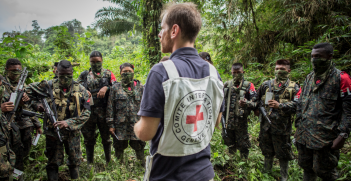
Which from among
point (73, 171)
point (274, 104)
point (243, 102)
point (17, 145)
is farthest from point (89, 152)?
point (274, 104)

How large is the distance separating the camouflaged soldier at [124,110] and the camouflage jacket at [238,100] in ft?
6.89

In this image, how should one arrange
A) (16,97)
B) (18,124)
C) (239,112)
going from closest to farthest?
1. (16,97)
2. (18,124)
3. (239,112)

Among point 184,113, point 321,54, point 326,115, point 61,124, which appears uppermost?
point 321,54

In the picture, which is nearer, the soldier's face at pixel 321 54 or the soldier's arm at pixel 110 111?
the soldier's face at pixel 321 54

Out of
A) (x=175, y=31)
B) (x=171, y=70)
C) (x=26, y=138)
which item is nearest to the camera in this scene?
(x=171, y=70)

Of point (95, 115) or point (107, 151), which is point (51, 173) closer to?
point (107, 151)

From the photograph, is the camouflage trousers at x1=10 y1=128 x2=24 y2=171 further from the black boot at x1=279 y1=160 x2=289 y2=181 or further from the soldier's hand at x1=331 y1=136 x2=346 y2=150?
the soldier's hand at x1=331 y1=136 x2=346 y2=150

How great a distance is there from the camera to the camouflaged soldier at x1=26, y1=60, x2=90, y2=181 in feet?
10.6

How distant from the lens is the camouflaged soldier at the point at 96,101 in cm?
421

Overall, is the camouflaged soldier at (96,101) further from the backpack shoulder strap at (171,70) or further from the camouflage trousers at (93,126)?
the backpack shoulder strap at (171,70)

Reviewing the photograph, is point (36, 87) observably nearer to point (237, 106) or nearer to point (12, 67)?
point (12, 67)

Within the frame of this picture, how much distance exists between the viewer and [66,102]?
3344 millimetres

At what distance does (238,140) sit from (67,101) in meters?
3.66

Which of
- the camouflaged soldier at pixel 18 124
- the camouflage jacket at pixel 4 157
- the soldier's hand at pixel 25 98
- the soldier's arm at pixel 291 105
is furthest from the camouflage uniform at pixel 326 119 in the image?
the camouflaged soldier at pixel 18 124
